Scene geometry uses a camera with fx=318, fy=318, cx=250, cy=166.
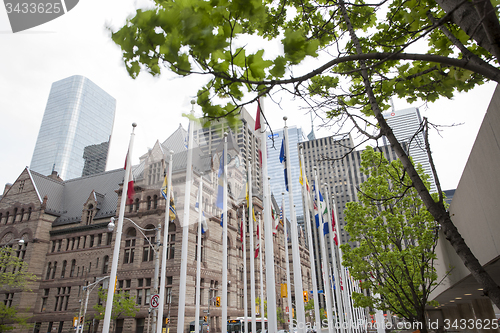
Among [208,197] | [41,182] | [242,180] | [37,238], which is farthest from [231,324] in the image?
[41,182]

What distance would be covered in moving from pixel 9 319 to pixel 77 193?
20.5 metres

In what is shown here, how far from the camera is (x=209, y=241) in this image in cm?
4253

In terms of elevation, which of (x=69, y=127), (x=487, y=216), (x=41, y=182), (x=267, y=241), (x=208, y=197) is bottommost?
(x=487, y=216)

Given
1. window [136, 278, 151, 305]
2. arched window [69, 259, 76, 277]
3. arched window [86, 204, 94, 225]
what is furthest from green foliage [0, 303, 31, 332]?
window [136, 278, 151, 305]

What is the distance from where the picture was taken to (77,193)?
54.2m

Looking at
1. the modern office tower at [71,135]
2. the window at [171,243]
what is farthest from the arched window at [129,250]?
the modern office tower at [71,135]

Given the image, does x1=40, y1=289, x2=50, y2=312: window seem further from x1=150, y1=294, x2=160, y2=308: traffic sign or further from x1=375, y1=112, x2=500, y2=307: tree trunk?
x1=375, y1=112, x2=500, y2=307: tree trunk

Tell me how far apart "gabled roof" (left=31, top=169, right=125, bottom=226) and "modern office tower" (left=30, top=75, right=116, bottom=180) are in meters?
72.3

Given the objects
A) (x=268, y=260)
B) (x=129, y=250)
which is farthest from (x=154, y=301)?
(x=129, y=250)

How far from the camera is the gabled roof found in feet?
160

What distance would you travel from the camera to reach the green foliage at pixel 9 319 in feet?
125

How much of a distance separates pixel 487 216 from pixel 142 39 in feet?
30.4

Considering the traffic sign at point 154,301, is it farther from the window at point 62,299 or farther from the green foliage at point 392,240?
the window at point 62,299

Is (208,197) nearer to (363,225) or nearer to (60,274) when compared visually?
→ (363,225)
